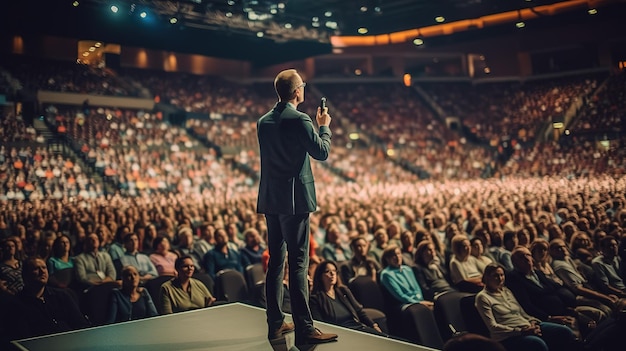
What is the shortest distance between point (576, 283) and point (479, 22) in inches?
764

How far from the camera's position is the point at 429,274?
538 centimetres

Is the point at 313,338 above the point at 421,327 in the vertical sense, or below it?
above

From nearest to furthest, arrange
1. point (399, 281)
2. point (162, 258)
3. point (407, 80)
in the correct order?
point (399, 281)
point (162, 258)
point (407, 80)

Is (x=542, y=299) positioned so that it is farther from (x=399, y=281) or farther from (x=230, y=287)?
(x=230, y=287)

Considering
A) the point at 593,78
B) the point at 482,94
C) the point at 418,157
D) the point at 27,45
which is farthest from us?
the point at 482,94

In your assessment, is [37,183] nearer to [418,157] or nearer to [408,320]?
[408,320]

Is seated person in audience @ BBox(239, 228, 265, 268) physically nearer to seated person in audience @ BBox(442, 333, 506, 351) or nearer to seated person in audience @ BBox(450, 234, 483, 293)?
seated person in audience @ BBox(450, 234, 483, 293)

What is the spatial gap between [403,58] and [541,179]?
17471 millimetres

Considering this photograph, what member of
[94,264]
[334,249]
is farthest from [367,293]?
[94,264]

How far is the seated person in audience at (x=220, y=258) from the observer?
6176mm

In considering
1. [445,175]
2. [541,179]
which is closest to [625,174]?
[541,179]

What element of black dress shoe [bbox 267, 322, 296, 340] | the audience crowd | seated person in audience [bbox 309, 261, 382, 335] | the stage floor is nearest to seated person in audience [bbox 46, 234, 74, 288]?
the audience crowd

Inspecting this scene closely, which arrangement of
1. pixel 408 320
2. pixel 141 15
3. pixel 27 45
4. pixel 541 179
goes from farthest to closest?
pixel 27 45
pixel 541 179
pixel 141 15
pixel 408 320

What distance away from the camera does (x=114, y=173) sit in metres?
17.1
